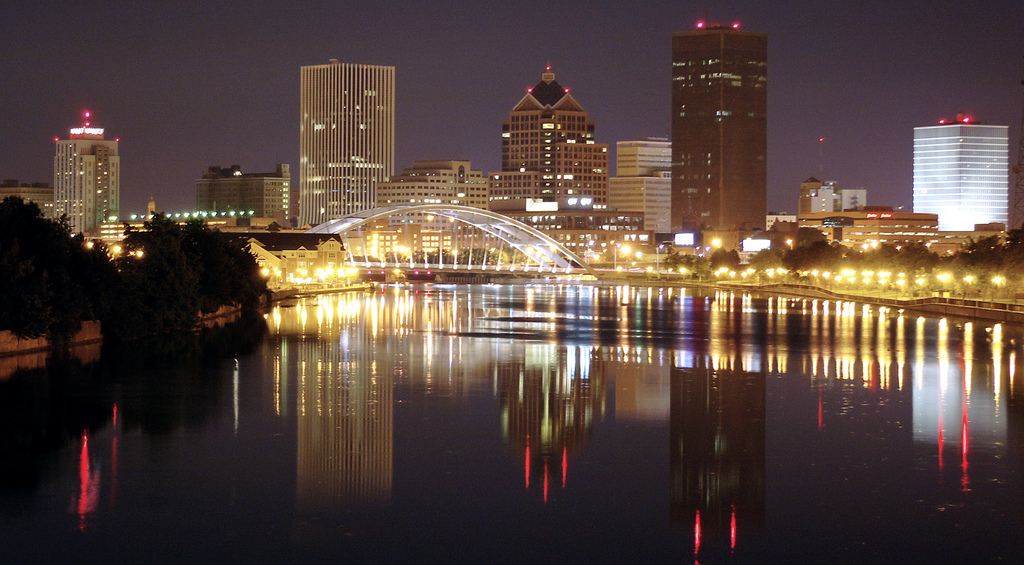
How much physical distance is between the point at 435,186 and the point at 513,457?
175786 mm

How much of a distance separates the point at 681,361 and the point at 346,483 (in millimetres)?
17512

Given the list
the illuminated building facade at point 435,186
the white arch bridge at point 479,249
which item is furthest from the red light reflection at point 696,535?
the illuminated building facade at point 435,186

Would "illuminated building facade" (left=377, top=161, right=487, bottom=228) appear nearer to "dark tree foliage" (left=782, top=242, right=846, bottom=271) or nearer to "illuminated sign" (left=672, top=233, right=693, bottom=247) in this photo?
"illuminated sign" (left=672, top=233, right=693, bottom=247)

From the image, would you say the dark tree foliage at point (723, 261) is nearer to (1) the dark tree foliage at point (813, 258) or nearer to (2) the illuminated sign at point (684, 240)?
(1) the dark tree foliage at point (813, 258)

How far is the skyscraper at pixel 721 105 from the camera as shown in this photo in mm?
196125

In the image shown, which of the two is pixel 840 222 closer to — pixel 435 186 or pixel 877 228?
pixel 877 228

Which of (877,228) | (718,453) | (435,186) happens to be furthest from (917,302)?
(435,186)

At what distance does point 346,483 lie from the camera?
15.5m

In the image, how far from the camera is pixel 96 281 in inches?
1387

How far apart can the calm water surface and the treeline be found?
82.8 inches

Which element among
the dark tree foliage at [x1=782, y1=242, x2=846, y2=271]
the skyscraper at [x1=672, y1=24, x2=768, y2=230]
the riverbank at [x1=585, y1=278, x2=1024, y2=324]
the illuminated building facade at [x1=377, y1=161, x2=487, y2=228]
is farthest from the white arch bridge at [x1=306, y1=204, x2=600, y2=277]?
the skyscraper at [x1=672, y1=24, x2=768, y2=230]

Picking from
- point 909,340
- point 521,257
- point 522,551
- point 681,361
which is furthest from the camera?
point 521,257

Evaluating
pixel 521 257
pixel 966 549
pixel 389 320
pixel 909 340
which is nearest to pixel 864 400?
pixel 966 549

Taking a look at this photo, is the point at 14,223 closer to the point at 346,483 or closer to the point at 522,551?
the point at 346,483
